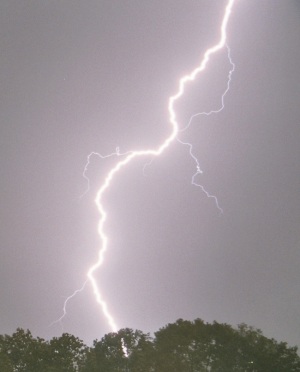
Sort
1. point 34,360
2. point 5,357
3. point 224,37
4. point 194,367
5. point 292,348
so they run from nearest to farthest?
point 5,357
point 34,360
point 194,367
point 292,348
point 224,37

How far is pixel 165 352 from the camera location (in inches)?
747

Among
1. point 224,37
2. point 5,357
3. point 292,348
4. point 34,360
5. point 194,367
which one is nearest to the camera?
point 5,357

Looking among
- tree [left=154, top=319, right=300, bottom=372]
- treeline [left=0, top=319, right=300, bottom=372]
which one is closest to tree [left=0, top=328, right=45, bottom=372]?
treeline [left=0, top=319, right=300, bottom=372]

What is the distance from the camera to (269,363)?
1942 cm

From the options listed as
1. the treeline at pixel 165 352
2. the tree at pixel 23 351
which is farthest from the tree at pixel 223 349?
the tree at pixel 23 351

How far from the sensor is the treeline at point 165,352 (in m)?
17.5

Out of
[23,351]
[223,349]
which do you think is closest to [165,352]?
[223,349]

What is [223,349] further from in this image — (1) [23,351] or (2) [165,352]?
(1) [23,351]

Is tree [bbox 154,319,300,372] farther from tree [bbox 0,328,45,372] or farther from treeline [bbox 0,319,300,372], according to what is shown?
tree [bbox 0,328,45,372]

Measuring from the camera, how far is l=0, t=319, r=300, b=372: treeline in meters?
17.5

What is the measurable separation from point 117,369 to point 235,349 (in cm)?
706

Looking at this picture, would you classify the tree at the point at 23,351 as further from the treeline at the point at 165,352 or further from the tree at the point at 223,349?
the tree at the point at 223,349

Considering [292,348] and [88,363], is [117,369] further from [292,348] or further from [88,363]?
[292,348]

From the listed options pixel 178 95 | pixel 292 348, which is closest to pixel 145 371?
pixel 292 348
